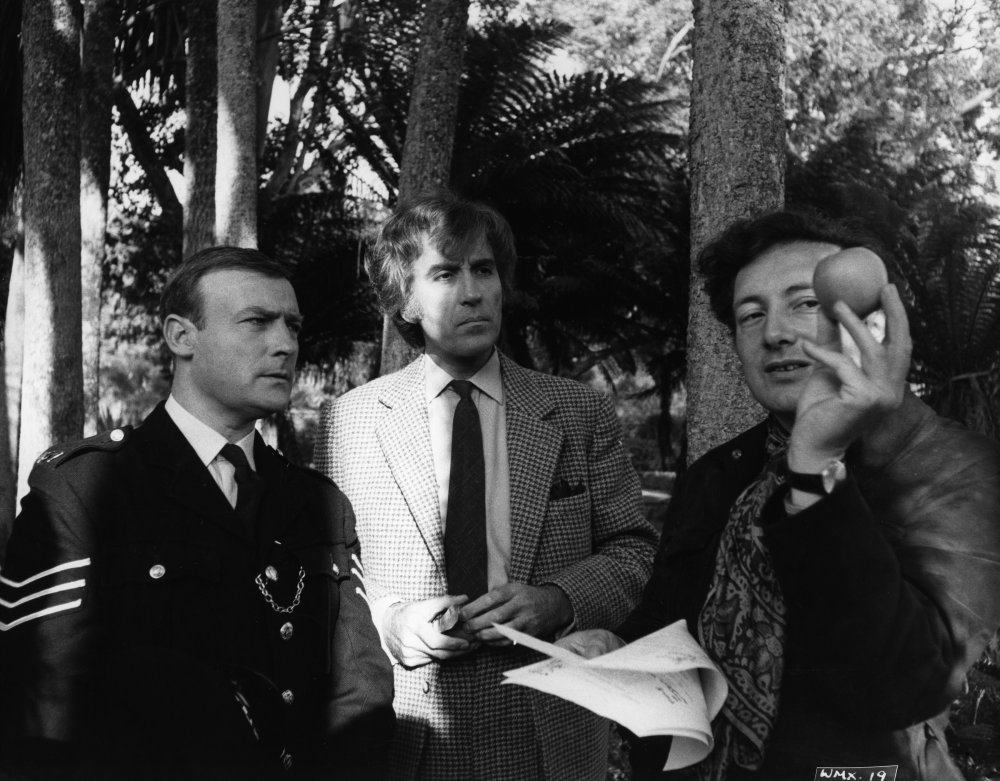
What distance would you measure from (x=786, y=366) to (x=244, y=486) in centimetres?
125

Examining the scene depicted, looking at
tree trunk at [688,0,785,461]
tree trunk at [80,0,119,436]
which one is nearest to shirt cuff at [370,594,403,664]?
tree trunk at [688,0,785,461]

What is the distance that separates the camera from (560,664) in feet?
4.98

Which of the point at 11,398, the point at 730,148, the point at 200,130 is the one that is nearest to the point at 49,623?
the point at 730,148

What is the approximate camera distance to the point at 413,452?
2.81 meters

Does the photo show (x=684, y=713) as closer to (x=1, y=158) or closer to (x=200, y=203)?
(x=200, y=203)

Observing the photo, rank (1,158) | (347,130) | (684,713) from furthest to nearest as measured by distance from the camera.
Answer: (347,130)
(1,158)
(684,713)

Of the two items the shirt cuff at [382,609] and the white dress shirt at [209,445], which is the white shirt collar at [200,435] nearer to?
the white dress shirt at [209,445]

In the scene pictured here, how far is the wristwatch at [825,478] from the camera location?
139 centimetres

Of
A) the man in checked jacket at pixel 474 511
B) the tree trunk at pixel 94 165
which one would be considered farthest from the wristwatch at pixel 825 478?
the tree trunk at pixel 94 165

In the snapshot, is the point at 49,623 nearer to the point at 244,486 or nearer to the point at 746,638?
the point at 244,486

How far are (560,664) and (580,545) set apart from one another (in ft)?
4.36

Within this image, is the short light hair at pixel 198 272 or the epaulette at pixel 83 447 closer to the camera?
the epaulette at pixel 83 447

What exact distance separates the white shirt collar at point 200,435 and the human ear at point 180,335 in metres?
0.13

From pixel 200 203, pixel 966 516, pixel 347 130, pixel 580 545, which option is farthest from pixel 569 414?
pixel 347 130
